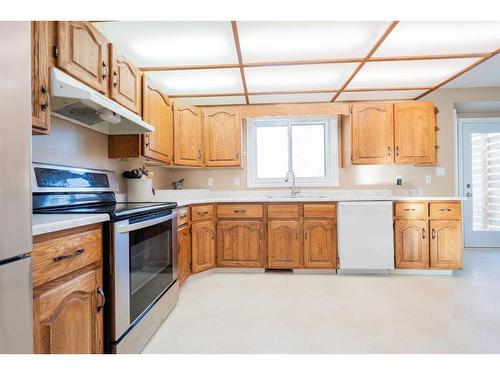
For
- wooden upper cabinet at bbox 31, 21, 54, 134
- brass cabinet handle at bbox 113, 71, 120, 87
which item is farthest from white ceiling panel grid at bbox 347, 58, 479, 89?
wooden upper cabinet at bbox 31, 21, 54, 134

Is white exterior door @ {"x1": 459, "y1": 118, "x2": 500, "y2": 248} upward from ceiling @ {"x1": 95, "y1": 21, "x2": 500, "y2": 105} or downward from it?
downward

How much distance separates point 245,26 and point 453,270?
3.26 meters

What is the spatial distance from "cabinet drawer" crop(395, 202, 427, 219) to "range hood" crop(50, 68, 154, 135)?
2.72 m

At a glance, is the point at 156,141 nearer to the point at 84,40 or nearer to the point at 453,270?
the point at 84,40

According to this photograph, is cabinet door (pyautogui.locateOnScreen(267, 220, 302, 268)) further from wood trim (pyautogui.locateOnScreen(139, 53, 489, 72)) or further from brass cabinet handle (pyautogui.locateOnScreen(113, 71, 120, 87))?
brass cabinet handle (pyautogui.locateOnScreen(113, 71, 120, 87))

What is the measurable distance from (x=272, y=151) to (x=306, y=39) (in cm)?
187

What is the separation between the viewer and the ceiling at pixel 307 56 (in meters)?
2.09

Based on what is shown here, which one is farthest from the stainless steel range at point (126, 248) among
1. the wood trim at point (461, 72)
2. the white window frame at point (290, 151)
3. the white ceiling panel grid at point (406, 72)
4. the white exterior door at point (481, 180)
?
the white exterior door at point (481, 180)

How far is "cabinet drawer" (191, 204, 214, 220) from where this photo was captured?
2980mm

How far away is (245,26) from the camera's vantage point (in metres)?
2.05

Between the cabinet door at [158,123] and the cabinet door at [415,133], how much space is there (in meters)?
2.66

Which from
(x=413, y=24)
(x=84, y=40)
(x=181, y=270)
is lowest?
(x=181, y=270)
